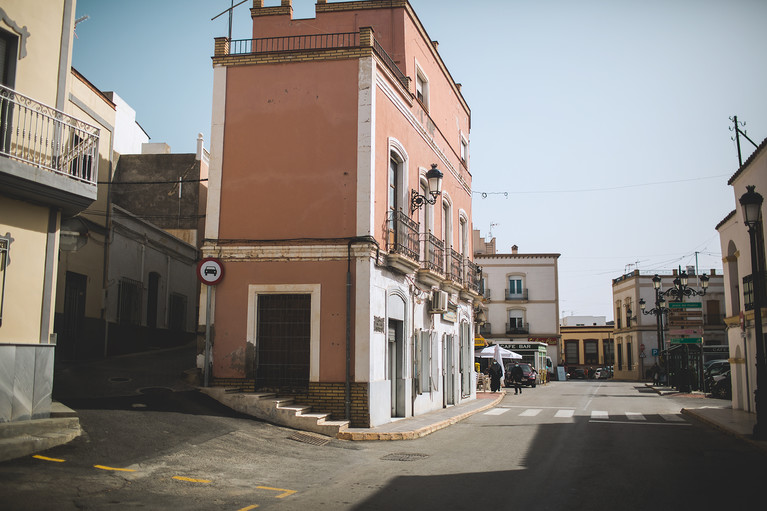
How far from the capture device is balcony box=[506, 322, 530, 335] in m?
56.6

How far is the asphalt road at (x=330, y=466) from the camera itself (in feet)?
23.3

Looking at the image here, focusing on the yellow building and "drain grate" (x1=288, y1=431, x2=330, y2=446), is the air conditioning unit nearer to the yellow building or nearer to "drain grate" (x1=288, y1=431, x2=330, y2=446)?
"drain grate" (x1=288, y1=431, x2=330, y2=446)

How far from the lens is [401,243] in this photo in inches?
634

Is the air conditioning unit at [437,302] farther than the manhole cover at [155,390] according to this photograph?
Yes

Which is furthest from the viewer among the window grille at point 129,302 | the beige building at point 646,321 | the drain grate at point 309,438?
the beige building at point 646,321

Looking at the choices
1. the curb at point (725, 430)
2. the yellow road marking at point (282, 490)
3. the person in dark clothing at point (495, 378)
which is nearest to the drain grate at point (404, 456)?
the yellow road marking at point (282, 490)

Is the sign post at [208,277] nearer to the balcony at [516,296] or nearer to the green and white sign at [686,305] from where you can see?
the green and white sign at [686,305]

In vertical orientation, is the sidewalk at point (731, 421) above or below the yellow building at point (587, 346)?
below

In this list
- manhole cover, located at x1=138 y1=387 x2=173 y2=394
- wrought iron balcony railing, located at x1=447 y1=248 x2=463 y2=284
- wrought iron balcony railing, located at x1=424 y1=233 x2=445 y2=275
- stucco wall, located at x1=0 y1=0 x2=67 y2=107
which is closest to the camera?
stucco wall, located at x1=0 y1=0 x2=67 y2=107

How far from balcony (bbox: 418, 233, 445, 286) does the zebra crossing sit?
4.50 metres

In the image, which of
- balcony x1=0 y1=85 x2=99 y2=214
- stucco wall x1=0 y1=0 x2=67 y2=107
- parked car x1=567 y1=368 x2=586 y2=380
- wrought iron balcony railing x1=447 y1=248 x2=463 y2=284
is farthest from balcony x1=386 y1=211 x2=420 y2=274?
parked car x1=567 y1=368 x2=586 y2=380

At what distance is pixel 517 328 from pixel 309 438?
153ft

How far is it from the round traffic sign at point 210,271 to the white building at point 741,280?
45.7 ft

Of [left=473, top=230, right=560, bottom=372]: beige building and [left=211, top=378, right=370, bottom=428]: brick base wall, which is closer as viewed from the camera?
[left=211, top=378, right=370, bottom=428]: brick base wall
